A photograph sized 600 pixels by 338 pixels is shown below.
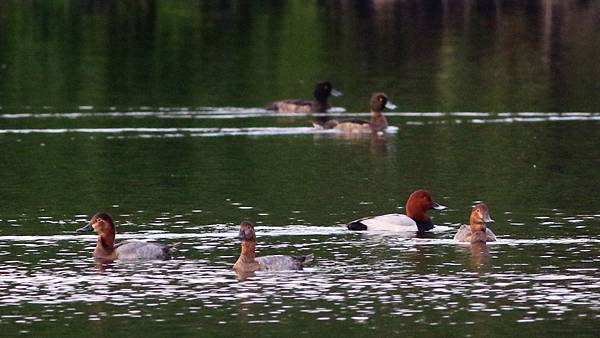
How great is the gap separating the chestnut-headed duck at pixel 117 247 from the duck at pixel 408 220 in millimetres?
3803

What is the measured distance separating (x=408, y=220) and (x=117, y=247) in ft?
16.6

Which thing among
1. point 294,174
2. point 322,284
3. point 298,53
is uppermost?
point 298,53

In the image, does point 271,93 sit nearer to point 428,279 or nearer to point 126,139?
point 126,139

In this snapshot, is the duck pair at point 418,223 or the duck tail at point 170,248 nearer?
the duck tail at point 170,248

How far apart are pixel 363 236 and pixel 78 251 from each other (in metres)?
4.39

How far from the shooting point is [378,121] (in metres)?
45.2

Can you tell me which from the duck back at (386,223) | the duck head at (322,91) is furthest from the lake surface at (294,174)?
the duck head at (322,91)

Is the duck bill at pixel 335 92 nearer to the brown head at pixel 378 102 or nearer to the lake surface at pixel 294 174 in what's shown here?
the lake surface at pixel 294 174

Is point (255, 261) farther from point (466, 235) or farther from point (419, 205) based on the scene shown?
point (419, 205)

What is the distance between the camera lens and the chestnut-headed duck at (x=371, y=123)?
148 ft

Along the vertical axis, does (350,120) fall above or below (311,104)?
below

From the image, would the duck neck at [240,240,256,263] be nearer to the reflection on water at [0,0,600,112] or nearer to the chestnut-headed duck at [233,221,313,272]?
the chestnut-headed duck at [233,221,313,272]

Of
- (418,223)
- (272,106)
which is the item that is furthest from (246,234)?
(272,106)

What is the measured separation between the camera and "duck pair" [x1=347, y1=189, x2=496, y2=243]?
2709 centimetres
